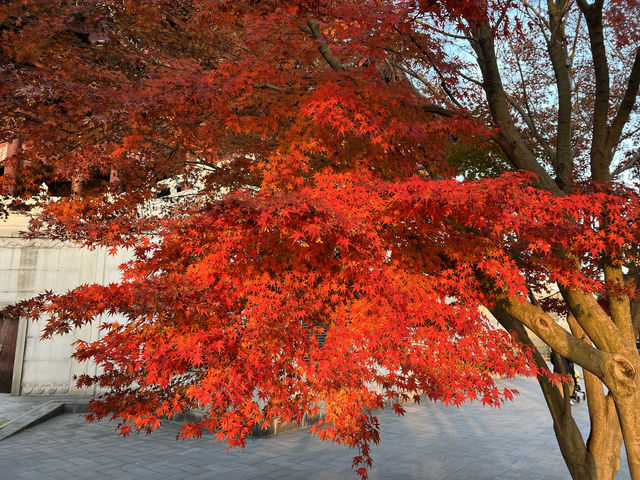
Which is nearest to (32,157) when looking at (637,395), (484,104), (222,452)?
(222,452)

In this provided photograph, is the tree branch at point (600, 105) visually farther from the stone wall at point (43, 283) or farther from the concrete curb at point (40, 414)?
the stone wall at point (43, 283)

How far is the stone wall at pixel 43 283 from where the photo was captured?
1595 cm

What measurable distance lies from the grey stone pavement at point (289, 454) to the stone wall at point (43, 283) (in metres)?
3.28

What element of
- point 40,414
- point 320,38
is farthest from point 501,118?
point 40,414

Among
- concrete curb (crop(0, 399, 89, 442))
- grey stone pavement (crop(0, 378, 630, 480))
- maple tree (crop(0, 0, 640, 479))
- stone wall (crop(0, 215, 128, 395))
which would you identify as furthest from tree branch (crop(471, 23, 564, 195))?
stone wall (crop(0, 215, 128, 395))

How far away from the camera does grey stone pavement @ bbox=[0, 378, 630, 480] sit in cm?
855

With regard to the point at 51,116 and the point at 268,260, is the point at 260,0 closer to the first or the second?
the point at 268,260

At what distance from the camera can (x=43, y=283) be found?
16469mm

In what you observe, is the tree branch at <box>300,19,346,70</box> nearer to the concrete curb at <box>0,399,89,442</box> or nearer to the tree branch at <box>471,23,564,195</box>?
the tree branch at <box>471,23,564,195</box>

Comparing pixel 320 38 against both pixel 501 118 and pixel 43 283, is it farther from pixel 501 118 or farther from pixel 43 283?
pixel 43 283

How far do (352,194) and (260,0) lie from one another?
2.56 metres

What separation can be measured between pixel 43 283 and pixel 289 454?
11.5 meters

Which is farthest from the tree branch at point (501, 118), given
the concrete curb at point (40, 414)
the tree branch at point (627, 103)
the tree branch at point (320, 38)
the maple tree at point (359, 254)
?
the concrete curb at point (40, 414)

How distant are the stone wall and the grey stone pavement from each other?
328cm
